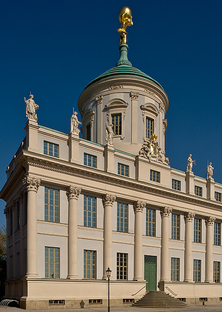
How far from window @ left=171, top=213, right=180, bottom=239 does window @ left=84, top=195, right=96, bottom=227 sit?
11454mm

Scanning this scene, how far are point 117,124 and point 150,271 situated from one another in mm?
17725

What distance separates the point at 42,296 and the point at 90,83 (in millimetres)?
28012

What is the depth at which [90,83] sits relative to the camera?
164 ft

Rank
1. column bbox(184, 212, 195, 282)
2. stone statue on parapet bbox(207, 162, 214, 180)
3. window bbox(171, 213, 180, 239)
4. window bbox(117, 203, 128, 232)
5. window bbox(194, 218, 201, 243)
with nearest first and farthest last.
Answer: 1. window bbox(117, 203, 128, 232)
2. column bbox(184, 212, 195, 282)
3. window bbox(171, 213, 180, 239)
4. window bbox(194, 218, 201, 243)
5. stone statue on parapet bbox(207, 162, 214, 180)

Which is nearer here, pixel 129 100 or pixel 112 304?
pixel 112 304

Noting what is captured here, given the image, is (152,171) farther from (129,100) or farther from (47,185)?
(47,185)

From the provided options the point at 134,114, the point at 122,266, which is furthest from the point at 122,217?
the point at 134,114

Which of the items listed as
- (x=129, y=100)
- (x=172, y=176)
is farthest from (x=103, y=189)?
(x=129, y=100)

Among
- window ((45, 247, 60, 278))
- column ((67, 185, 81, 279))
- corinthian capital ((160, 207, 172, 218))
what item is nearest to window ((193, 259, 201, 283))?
corinthian capital ((160, 207, 172, 218))

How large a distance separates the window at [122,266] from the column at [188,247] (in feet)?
29.5

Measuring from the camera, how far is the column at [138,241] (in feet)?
130

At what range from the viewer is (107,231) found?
38062 millimetres

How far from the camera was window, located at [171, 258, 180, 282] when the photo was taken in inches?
1715

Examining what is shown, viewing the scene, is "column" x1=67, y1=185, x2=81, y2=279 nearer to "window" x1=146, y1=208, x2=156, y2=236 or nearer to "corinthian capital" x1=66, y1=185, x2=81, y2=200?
"corinthian capital" x1=66, y1=185, x2=81, y2=200
